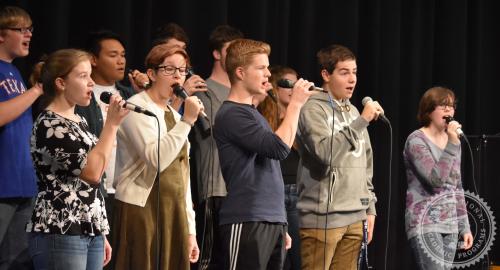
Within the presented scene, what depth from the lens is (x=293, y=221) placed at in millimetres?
4602

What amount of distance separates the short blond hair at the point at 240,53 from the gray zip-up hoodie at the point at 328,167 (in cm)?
58

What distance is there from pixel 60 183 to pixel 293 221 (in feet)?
6.48

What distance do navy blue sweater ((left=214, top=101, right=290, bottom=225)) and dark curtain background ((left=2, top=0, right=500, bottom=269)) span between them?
1.38 metres

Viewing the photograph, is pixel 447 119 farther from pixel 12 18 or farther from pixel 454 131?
pixel 12 18

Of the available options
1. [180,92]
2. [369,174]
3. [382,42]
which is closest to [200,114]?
[180,92]

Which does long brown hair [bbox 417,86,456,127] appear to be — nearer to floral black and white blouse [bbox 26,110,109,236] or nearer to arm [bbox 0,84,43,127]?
arm [bbox 0,84,43,127]

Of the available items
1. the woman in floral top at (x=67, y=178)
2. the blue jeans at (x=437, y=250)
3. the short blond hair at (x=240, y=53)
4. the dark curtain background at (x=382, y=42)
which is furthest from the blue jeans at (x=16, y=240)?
the blue jeans at (x=437, y=250)

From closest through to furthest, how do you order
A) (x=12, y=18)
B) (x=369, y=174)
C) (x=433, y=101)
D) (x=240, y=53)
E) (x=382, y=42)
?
(x=240, y=53) < (x=12, y=18) < (x=369, y=174) < (x=433, y=101) < (x=382, y=42)

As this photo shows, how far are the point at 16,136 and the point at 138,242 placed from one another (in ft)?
2.39

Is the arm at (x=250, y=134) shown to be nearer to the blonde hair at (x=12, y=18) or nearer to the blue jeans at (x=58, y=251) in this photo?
the blue jeans at (x=58, y=251)

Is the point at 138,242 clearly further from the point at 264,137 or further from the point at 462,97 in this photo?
the point at 462,97

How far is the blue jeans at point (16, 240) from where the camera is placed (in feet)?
11.5

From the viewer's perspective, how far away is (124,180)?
3338 mm

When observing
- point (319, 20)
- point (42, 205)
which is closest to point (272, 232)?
point (42, 205)
